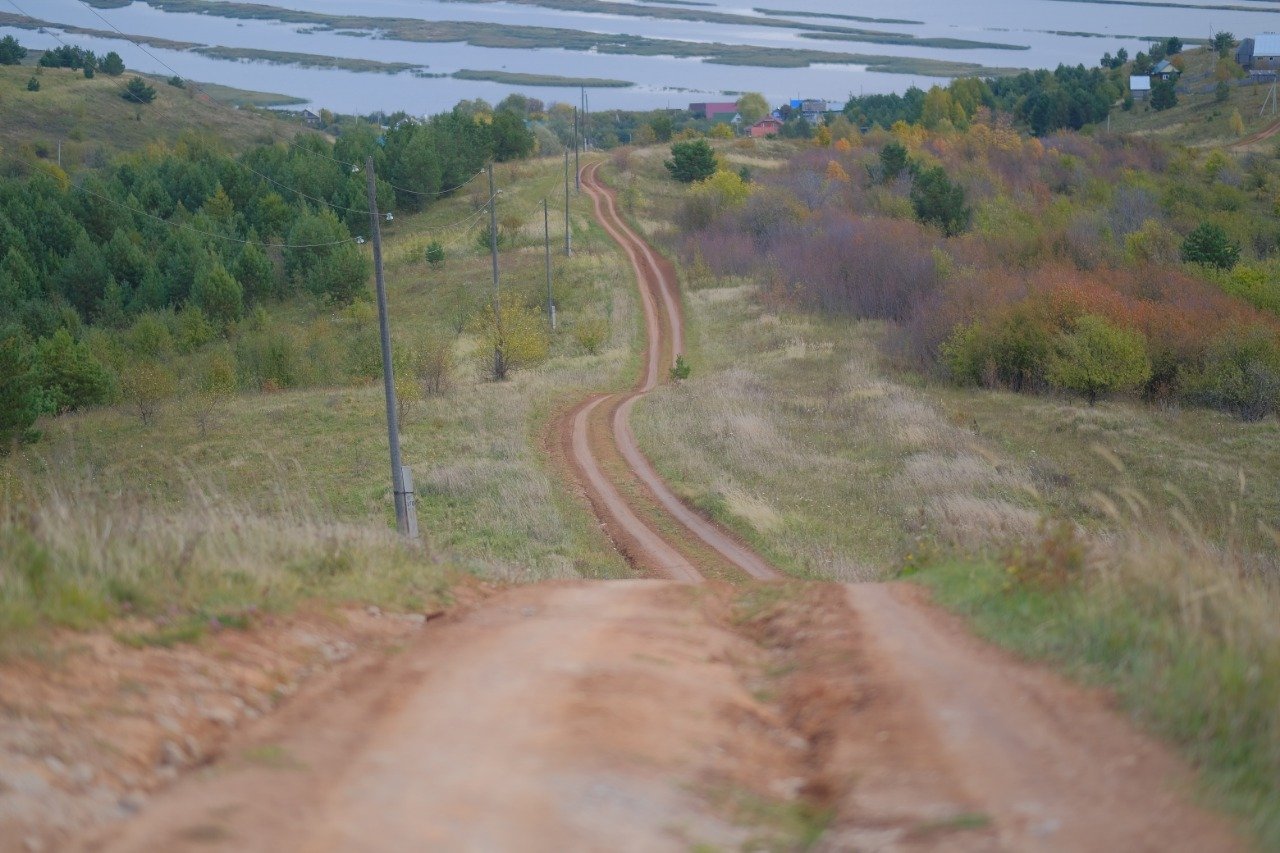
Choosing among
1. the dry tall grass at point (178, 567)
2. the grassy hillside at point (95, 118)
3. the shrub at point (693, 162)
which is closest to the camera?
the dry tall grass at point (178, 567)

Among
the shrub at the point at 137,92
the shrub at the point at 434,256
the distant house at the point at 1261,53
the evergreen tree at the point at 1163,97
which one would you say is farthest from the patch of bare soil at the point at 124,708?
the distant house at the point at 1261,53

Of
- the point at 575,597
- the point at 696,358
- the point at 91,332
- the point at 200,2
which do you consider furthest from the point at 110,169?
the point at 575,597

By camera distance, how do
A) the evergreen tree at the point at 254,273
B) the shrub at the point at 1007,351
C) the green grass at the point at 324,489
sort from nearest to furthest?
the green grass at the point at 324,489
the shrub at the point at 1007,351
the evergreen tree at the point at 254,273

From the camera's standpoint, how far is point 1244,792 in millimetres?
5078

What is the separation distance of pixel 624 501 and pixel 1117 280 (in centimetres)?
3480

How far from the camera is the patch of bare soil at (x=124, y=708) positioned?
197 inches

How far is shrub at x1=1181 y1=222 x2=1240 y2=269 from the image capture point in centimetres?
5700

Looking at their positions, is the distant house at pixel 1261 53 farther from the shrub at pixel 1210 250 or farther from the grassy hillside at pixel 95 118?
the grassy hillside at pixel 95 118

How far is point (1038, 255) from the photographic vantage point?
2443 inches

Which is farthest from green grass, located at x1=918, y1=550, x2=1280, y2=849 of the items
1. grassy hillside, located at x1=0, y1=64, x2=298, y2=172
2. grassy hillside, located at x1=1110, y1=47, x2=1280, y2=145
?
grassy hillside, located at x1=1110, y1=47, x2=1280, y2=145

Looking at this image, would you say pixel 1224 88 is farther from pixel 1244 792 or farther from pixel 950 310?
pixel 1244 792

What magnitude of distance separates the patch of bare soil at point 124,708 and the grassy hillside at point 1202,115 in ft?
396

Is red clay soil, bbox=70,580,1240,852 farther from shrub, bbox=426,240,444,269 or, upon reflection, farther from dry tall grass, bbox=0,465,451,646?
shrub, bbox=426,240,444,269

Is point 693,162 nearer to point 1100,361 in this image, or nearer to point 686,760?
point 1100,361
